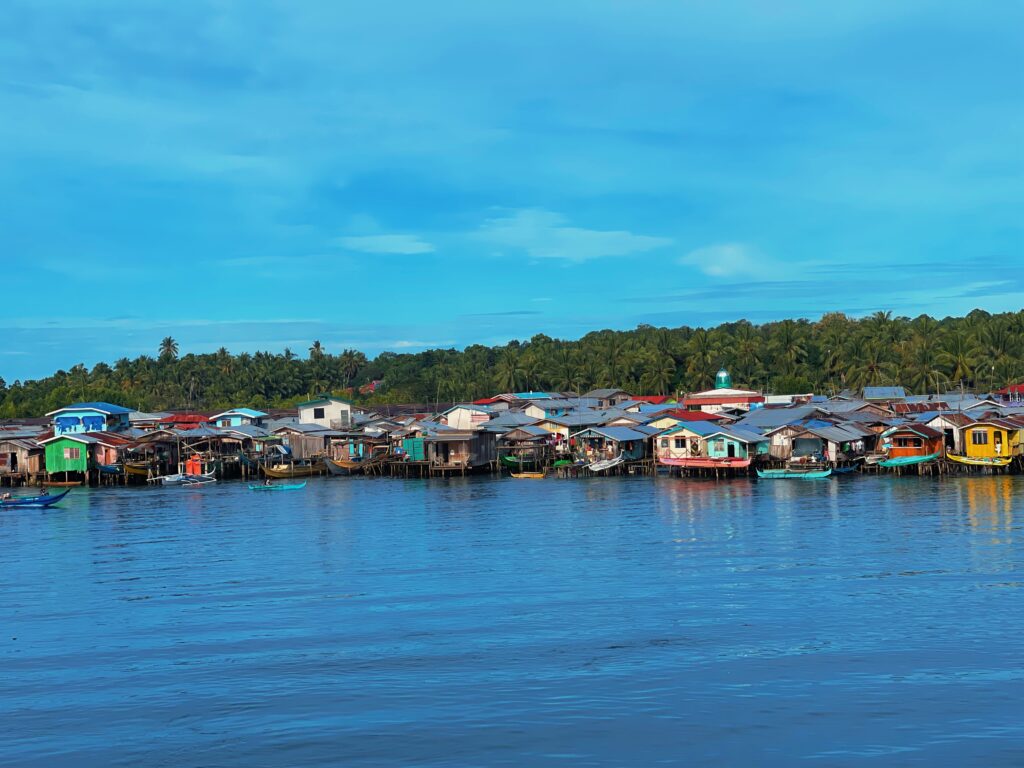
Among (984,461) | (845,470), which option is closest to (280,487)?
(845,470)

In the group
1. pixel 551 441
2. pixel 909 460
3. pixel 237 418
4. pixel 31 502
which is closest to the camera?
pixel 31 502

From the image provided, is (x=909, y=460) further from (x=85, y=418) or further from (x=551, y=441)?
(x=85, y=418)

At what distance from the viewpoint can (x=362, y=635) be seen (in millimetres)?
20781

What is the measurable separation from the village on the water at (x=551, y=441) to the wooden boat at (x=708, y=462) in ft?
0.34

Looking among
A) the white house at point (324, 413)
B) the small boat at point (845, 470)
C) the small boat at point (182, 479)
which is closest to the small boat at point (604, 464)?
the small boat at point (845, 470)

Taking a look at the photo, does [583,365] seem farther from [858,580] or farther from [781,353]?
[858,580]

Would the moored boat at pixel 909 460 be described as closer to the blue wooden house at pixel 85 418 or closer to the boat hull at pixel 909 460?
the boat hull at pixel 909 460

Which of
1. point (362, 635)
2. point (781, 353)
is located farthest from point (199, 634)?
point (781, 353)

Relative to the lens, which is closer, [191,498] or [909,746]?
[909,746]

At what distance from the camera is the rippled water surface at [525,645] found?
1490cm

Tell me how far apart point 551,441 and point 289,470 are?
16736 millimetres

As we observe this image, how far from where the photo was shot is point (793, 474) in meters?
56.2

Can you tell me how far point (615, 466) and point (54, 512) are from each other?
101 feet

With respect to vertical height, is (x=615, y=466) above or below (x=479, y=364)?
below
